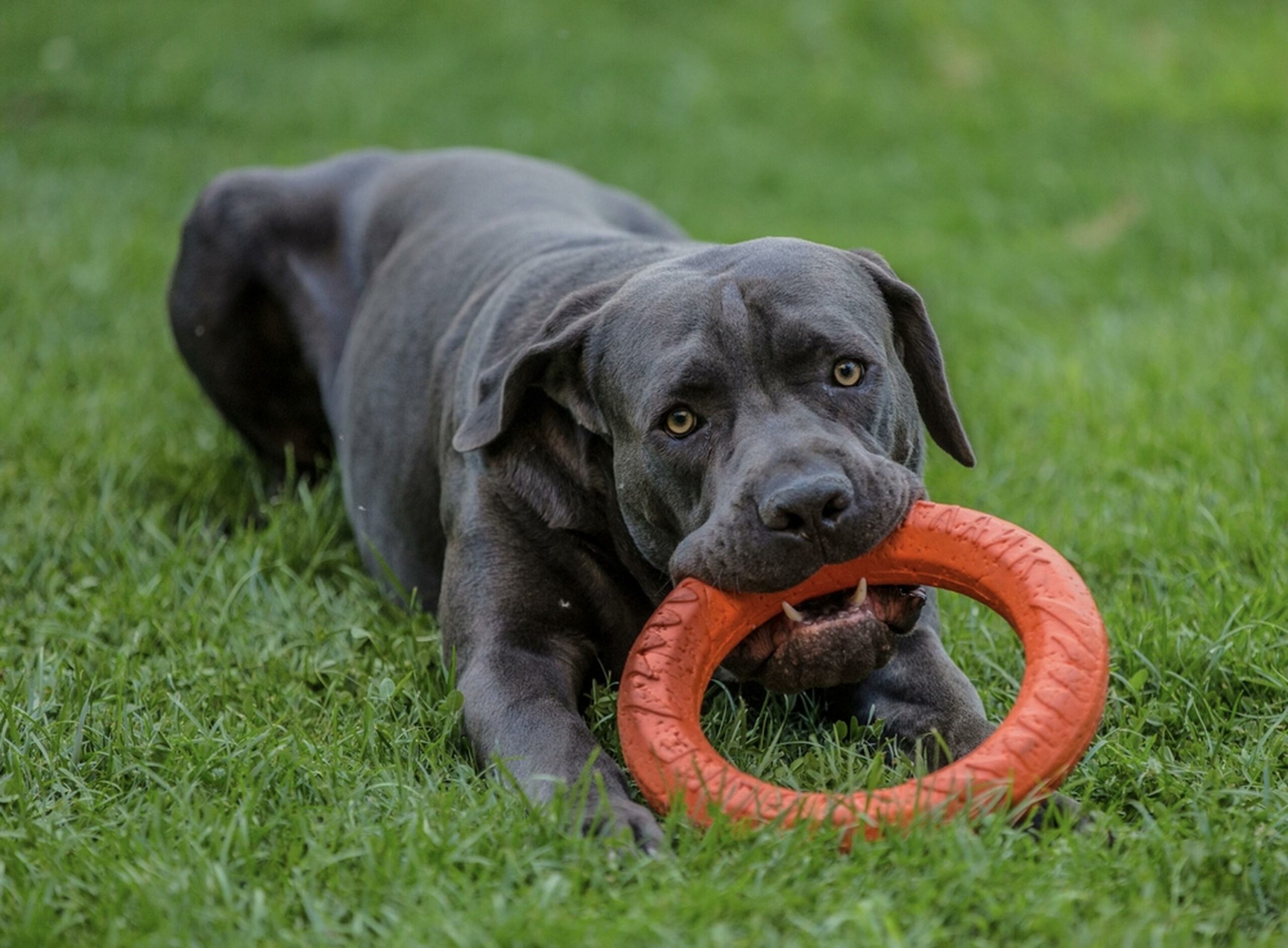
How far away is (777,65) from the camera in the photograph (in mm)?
10125

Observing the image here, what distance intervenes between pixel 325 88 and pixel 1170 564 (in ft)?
24.7

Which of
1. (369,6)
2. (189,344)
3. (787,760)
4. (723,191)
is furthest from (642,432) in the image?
(369,6)

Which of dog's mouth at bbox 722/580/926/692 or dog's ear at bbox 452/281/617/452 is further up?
dog's ear at bbox 452/281/617/452

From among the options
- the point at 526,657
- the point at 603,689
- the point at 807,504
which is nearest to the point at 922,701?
the point at 807,504

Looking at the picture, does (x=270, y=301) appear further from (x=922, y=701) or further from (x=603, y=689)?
(x=922, y=701)

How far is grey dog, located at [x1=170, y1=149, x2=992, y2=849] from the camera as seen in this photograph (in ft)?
10.2

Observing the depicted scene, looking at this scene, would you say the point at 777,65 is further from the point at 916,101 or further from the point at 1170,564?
the point at 1170,564

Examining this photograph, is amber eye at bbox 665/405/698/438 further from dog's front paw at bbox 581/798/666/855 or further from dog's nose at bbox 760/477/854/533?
dog's front paw at bbox 581/798/666/855

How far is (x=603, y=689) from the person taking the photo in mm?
3570

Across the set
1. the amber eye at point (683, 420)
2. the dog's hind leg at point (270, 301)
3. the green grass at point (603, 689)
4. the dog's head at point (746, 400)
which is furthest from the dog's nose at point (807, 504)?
the dog's hind leg at point (270, 301)

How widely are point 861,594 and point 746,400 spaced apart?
1.54 ft

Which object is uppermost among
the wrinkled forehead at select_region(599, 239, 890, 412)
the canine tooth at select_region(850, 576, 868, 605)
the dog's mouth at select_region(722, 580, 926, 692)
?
the wrinkled forehead at select_region(599, 239, 890, 412)

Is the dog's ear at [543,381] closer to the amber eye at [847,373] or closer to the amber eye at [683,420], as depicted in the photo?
the amber eye at [683,420]

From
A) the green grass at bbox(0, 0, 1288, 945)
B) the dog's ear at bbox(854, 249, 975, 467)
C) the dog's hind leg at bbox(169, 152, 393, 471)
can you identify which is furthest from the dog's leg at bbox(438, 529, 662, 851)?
the dog's hind leg at bbox(169, 152, 393, 471)
